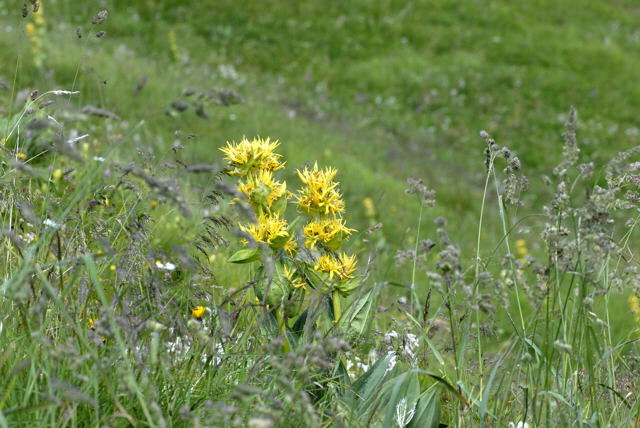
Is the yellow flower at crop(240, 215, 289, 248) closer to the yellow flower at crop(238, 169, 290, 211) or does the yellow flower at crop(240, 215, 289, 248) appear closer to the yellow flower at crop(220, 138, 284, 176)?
the yellow flower at crop(238, 169, 290, 211)

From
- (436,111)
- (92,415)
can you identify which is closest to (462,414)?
(92,415)

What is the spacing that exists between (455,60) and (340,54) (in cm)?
277

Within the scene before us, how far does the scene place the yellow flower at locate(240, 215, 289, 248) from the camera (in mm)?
2598

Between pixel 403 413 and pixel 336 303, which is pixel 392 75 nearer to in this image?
pixel 336 303

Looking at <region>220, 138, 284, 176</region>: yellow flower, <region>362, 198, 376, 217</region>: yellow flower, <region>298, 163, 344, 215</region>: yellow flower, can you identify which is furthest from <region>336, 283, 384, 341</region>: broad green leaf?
<region>362, 198, 376, 217</region>: yellow flower

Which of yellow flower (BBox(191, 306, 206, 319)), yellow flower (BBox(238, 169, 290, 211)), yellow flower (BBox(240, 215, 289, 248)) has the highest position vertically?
yellow flower (BBox(238, 169, 290, 211))

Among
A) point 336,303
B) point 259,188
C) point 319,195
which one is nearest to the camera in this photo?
point 259,188

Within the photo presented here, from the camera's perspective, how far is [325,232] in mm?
2688

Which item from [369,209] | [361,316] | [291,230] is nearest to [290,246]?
[291,230]

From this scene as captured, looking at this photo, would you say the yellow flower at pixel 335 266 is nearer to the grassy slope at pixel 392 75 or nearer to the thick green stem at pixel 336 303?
the thick green stem at pixel 336 303

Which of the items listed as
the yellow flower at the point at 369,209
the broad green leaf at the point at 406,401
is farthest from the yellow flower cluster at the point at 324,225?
the yellow flower at the point at 369,209

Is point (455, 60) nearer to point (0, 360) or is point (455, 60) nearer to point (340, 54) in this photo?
point (340, 54)

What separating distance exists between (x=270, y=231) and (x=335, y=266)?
0.90 ft

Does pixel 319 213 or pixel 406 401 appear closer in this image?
pixel 406 401
